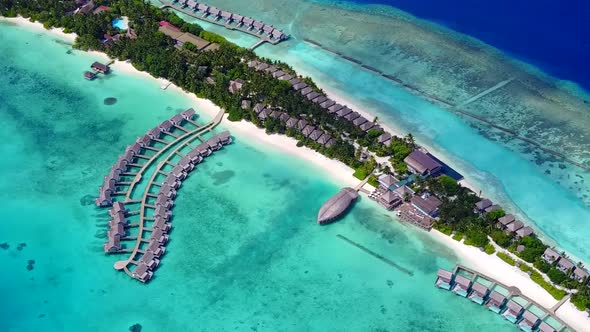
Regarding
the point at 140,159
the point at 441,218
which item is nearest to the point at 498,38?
the point at 441,218

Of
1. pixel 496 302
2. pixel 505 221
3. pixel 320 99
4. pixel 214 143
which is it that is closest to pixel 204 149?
pixel 214 143

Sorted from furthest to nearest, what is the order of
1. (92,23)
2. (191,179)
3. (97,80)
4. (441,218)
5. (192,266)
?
1. (92,23)
2. (97,80)
3. (191,179)
4. (441,218)
5. (192,266)

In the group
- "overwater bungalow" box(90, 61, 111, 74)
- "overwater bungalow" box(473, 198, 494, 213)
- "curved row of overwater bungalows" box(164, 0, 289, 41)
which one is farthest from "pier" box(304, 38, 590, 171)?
"overwater bungalow" box(90, 61, 111, 74)

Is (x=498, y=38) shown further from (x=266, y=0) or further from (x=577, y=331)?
(x=577, y=331)

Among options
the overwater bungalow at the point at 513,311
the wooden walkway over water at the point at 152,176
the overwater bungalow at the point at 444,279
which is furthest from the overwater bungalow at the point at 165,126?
the overwater bungalow at the point at 513,311

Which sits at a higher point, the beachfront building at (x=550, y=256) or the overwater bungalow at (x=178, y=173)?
the beachfront building at (x=550, y=256)

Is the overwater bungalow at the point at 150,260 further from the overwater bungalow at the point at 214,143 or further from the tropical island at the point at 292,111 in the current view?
the tropical island at the point at 292,111

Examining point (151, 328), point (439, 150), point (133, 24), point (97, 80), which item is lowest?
point (151, 328)
